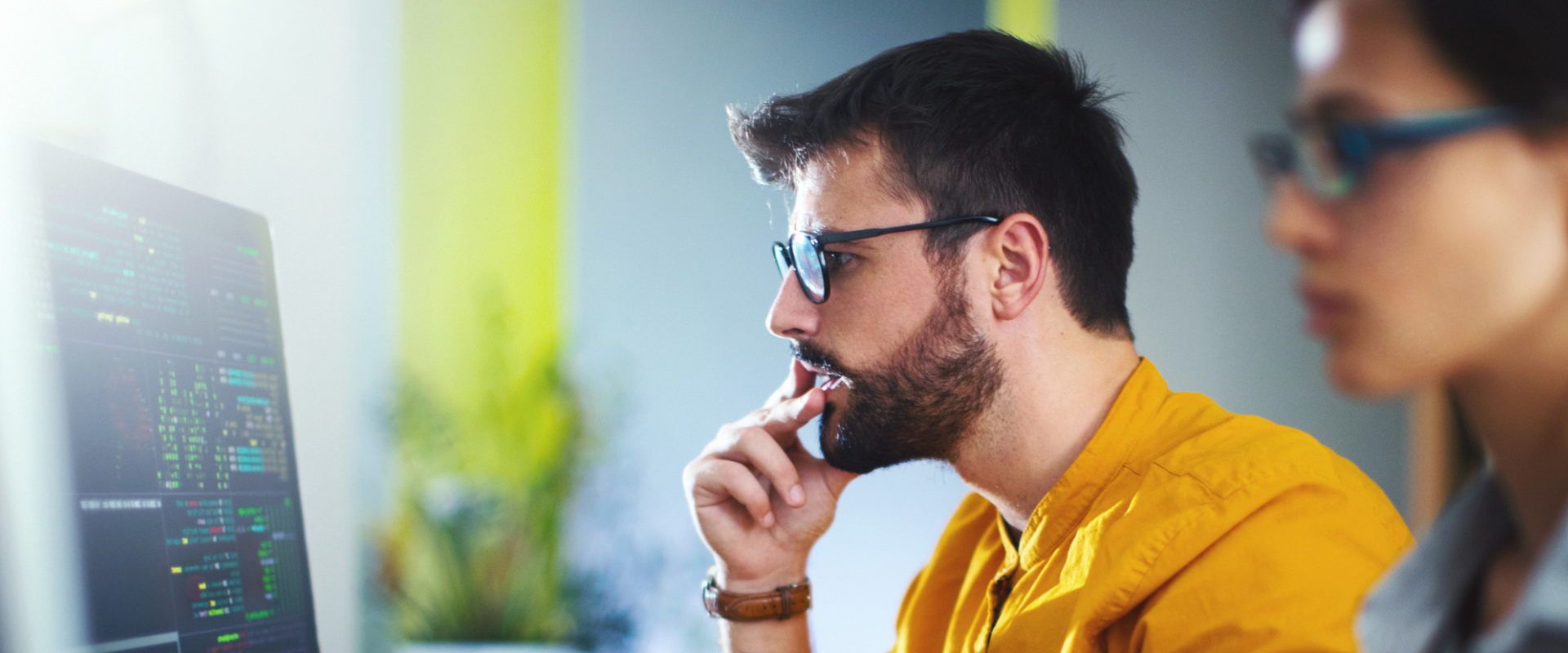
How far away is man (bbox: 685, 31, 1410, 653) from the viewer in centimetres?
116

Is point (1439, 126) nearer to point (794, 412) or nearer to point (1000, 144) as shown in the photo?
point (1000, 144)

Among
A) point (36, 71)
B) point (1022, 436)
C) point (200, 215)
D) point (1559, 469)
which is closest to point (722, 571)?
point (1022, 436)

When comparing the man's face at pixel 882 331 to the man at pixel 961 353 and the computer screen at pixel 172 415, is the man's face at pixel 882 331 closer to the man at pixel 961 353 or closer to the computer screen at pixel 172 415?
the man at pixel 961 353

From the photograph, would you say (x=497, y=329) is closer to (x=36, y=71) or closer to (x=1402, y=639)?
(x=36, y=71)

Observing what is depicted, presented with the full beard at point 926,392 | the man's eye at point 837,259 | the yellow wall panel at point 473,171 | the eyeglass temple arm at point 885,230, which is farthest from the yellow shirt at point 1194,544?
the yellow wall panel at point 473,171

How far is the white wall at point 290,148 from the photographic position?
1188 mm

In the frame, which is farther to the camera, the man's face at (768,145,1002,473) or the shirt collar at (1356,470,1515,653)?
the man's face at (768,145,1002,473)

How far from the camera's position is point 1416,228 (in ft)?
1.45

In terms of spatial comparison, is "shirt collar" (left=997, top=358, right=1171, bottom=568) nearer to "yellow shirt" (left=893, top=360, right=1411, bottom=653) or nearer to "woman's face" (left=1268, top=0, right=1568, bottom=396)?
"yellow shirt" (left=893, top=360, right=1411, bottom=653)

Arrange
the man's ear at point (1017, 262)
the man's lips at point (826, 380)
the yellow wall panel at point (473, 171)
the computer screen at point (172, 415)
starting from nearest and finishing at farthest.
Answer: the computer screen at point (172, 415) < the man's ear at point (1017, 262) < the man's lips at point (826, 380) < the yellow wall panel at point (473, 171)

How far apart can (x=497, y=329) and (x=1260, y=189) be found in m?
2.22

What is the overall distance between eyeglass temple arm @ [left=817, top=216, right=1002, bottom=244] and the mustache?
16cm

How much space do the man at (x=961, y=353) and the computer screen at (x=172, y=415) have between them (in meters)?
0.60

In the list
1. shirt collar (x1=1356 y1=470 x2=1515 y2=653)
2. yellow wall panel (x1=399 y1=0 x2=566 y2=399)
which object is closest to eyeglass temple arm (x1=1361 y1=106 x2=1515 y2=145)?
shirt collar (x1=1356 y1=470 x2=1515 y2=653)
